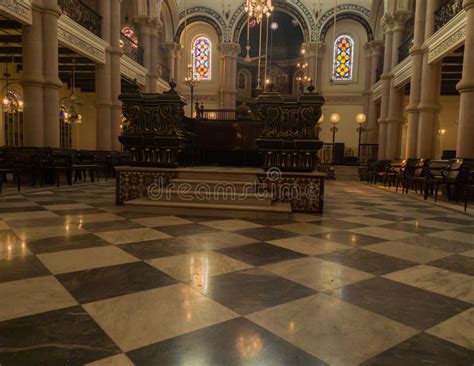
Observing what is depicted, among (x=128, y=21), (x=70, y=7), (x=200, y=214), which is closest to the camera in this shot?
(x=200, y=214)

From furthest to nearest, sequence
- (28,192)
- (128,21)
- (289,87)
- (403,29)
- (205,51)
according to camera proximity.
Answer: (289,87) < (205,51) < (128,21) < (403,29) < (28,192)

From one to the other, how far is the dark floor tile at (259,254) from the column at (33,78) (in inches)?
317

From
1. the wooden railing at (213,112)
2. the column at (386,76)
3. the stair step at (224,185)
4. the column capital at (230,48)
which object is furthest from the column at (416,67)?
the column capital at (230,48)

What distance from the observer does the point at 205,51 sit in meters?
23.3

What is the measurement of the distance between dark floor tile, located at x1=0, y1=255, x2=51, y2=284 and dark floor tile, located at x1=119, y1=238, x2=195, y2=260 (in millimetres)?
647

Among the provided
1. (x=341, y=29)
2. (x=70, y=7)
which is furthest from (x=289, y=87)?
(x=70, y=7)

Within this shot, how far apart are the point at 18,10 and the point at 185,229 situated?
761 centimetres

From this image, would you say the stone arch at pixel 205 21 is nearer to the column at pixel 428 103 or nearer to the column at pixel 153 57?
the column at pixel 153 57

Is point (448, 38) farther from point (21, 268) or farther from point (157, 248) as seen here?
point (21, 268)

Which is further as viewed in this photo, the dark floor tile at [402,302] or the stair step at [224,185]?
the stair step at [224,185]

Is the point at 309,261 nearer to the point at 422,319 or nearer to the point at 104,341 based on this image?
the point at 422,319

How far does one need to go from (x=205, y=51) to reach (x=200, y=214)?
20939 mm

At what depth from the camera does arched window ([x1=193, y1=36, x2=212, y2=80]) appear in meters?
23.2

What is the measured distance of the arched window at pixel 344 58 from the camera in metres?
21.8
